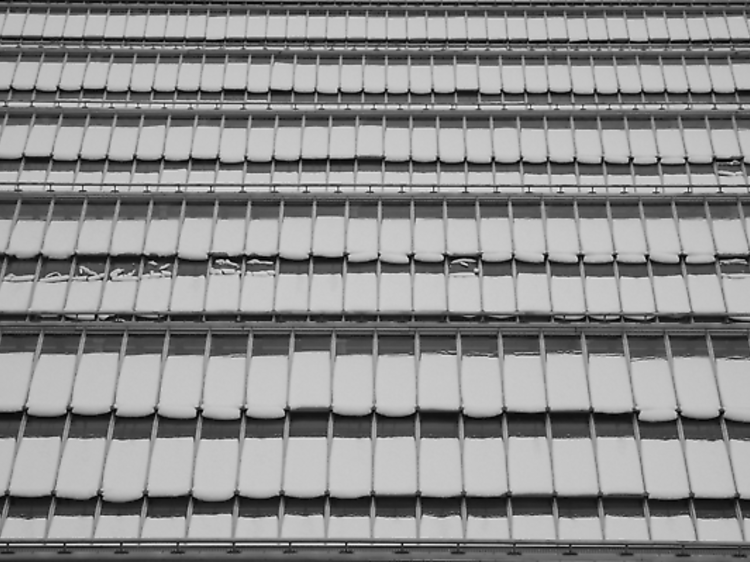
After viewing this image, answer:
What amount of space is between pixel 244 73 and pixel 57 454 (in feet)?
76.2

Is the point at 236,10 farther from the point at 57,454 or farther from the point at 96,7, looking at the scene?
the point at 57,454

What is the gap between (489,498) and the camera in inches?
1211

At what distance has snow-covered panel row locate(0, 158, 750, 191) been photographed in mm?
42531

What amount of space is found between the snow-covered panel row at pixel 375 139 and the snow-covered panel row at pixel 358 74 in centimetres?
512

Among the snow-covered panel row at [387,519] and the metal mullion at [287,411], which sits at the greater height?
the metal mullion at [287,411]

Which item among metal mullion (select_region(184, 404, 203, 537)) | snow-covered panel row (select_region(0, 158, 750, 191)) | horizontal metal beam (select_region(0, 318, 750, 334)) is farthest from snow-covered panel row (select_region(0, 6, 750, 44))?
metal mullion (select_region(184, 404, 203, 537))

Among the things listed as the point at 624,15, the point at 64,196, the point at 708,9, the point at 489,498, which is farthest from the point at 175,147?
the point at 708,9

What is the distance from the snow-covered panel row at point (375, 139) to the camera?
43.5m

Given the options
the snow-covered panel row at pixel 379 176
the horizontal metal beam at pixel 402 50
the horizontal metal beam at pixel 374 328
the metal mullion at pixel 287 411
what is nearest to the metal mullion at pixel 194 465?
the metal mullion at pixel 287 411

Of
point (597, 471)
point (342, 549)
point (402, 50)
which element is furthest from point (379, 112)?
point (342, 549)

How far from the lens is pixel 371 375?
3300cm

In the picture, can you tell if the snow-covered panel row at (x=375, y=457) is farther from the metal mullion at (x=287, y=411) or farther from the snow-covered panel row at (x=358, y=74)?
the snow-covered panel row at (x=358, y=74)

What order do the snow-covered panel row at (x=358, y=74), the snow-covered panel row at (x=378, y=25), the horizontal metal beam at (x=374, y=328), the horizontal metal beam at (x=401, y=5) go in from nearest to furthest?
the horizontal metal beam at (x=374, y=328)
the snow-covered panel row at (x=358, y=74)
the snow-covered panel row at (x=378, y=25)
the horizontal metal beam at (x=401, y=5)

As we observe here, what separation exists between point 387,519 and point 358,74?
2486 centimetres
